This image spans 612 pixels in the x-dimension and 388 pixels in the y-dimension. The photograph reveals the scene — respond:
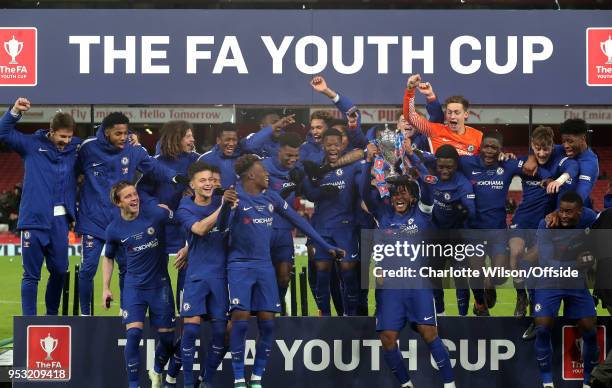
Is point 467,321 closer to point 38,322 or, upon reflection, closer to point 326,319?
point 326,319

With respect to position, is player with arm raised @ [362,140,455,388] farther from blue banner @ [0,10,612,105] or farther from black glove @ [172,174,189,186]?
black glove @ [172,174,189,186]

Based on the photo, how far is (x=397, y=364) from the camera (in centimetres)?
733

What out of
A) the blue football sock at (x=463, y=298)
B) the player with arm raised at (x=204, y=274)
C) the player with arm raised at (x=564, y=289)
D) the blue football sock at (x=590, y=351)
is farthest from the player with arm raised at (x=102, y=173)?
the blue football sock at (x=590, y=351)

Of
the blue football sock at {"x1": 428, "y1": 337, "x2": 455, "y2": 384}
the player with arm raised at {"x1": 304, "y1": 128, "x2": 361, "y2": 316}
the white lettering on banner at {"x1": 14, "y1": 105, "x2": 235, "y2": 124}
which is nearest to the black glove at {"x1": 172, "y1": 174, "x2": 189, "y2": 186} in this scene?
the white lettering on banner at {"x1": 14, "y1": 105, "x2": 235, "y2": 124}

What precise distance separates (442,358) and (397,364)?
1.15 feet

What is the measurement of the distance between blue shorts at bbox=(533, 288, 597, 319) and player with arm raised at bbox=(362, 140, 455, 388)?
83 centimetres

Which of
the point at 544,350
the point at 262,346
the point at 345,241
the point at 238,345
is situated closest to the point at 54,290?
the point at 238,345

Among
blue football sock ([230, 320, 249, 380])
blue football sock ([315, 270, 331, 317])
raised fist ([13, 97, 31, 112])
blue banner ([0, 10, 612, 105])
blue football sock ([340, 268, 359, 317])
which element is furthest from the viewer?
blue football sock ([315, 270, 331, 317])

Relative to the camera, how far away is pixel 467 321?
7766 millimetres

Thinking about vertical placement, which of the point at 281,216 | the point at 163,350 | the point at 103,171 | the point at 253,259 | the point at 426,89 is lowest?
the point at 163,350

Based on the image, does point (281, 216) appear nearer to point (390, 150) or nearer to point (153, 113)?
point (390, 150)

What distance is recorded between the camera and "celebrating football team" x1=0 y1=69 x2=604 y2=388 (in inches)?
287

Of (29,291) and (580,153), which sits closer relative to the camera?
(580,153)

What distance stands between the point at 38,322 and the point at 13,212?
1197cm
